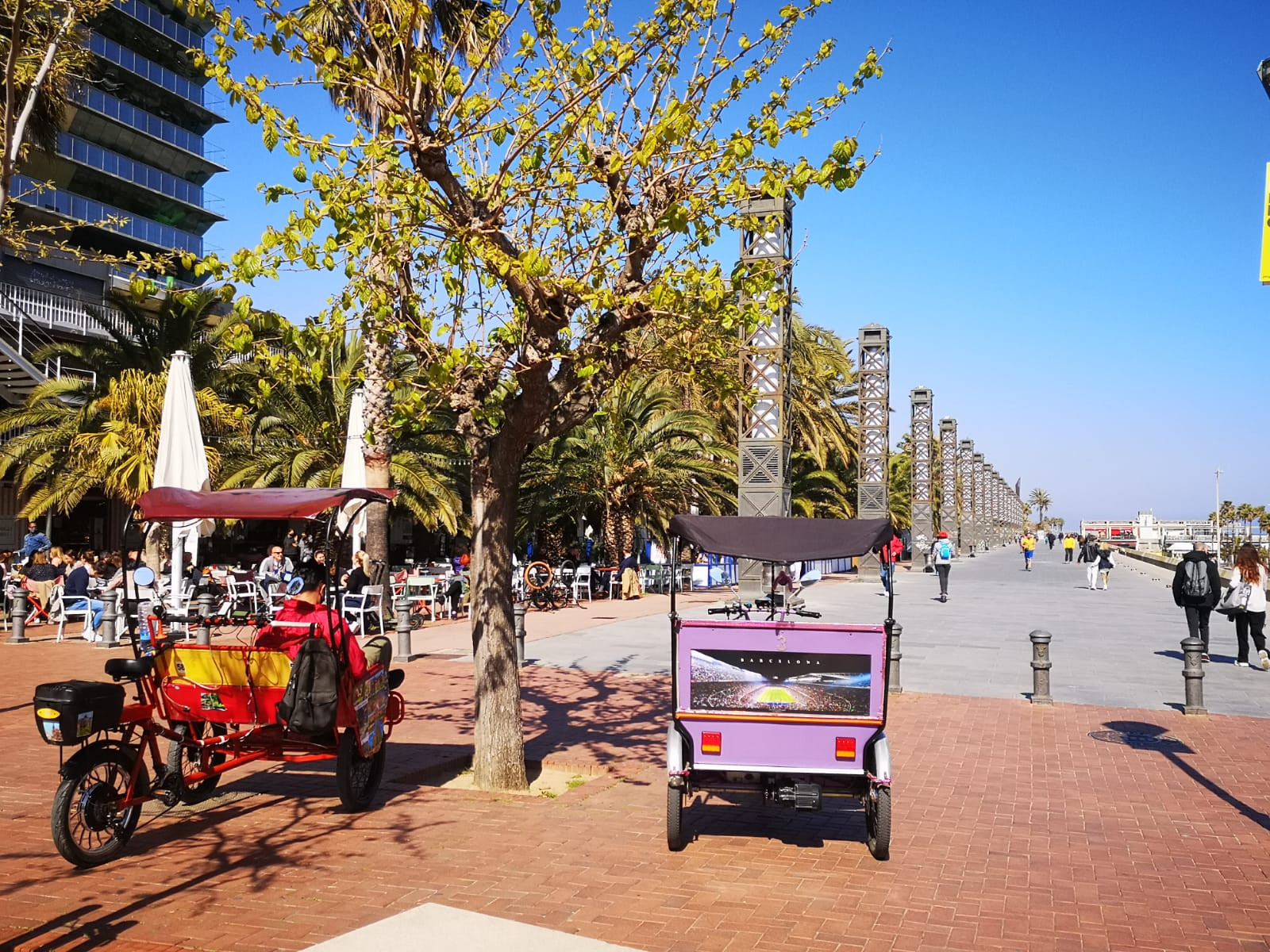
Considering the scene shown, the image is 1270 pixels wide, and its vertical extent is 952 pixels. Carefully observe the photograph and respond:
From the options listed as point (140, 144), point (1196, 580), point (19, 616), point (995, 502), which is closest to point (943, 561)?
point (1196, 580)

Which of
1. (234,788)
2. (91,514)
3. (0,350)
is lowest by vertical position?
(234,788)

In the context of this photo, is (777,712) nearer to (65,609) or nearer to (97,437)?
(65,609)

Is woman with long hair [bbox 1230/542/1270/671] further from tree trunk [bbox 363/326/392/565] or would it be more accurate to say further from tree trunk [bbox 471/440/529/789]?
tree trunk [bbox 363/326/392/565]

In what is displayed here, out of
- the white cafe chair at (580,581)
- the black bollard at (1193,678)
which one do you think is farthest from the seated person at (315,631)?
the white cafe chair at (580,581)

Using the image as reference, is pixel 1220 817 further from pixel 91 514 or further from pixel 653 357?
pixel 91 514

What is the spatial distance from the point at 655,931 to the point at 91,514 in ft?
107

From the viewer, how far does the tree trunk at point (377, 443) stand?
1327cm

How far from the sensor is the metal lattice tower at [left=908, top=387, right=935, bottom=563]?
168 ft

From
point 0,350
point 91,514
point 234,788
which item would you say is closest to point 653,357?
point 234,788

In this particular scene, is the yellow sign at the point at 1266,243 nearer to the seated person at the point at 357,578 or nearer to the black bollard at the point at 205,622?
the black bollard at the point at 205,622

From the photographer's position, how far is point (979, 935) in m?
5.23

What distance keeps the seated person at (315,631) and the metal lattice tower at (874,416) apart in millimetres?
34246

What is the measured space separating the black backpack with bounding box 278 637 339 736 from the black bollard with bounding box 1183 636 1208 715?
889 cm

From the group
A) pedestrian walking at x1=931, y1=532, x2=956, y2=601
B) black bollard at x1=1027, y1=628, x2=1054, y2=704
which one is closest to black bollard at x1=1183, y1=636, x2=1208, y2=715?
black bollard at x1=1027, y1=628, x2=1054, y2=704
